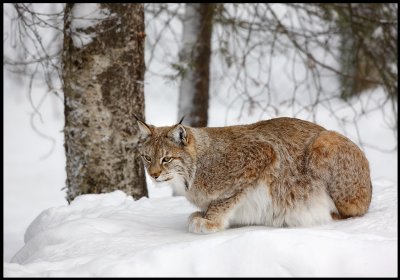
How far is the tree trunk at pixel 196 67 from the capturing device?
24.8 ft

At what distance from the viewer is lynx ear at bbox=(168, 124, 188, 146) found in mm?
4012

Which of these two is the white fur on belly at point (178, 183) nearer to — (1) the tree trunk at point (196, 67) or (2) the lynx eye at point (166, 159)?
(2) the lynx eye at point (166, 159)

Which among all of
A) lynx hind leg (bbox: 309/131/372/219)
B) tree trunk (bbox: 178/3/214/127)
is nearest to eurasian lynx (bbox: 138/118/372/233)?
lynx hind leg (bbox: 309/131/372/219)

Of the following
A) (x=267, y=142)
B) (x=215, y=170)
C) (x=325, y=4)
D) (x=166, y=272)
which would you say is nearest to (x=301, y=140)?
(x=267, y=142)

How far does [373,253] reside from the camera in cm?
293

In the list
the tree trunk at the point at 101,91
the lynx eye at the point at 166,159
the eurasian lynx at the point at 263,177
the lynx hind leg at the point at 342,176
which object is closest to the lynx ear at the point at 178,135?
the eurasian lynx at the point at 263,177

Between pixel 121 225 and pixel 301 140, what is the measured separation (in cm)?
128

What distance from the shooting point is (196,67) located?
24.8ft

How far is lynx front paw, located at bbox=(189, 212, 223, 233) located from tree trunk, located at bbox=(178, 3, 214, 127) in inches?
142

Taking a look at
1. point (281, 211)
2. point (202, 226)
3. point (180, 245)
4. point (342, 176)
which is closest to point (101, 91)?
point (202, 226)

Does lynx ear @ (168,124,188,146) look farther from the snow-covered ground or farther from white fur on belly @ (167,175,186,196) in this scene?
the snow-covered ground

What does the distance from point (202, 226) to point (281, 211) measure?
1.70ft

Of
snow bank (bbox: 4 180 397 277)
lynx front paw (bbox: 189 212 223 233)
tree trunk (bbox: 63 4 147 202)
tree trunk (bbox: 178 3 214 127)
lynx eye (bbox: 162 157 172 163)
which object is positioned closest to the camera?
snow bank (bbox: 4 180 397 277)

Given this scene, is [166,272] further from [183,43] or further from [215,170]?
[183,43]
